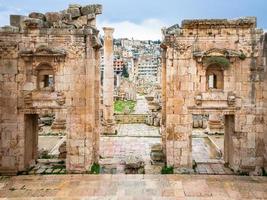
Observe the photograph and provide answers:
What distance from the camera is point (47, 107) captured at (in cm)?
1639

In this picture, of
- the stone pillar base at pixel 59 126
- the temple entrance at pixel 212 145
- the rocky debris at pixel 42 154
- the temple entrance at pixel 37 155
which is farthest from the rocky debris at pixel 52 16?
the stone pillar base at pixel 59 126

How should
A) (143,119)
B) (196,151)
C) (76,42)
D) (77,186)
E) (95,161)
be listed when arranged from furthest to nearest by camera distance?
(143,119) < (196,151) < (95,161) < (76,42) < (77,186)

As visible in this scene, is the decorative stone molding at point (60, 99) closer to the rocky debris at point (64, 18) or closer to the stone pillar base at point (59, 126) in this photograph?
the rocky debris at point (64, 18)

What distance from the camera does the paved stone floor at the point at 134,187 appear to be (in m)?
13.6

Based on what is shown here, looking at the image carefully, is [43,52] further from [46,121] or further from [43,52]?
[46,121]

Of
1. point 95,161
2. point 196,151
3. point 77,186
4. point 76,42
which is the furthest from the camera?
point 196,151

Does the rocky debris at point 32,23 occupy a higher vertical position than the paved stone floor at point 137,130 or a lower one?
higher

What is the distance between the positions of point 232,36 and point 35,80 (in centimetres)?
837

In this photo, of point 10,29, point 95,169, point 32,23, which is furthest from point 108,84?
point 10,29

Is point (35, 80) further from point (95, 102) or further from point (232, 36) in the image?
point (232, 36)

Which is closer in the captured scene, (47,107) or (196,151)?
(47,107)

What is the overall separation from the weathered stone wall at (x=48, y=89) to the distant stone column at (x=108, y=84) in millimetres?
9332

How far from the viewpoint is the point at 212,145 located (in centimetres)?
2233

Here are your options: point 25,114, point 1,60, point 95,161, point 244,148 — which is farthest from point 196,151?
point 1,60
